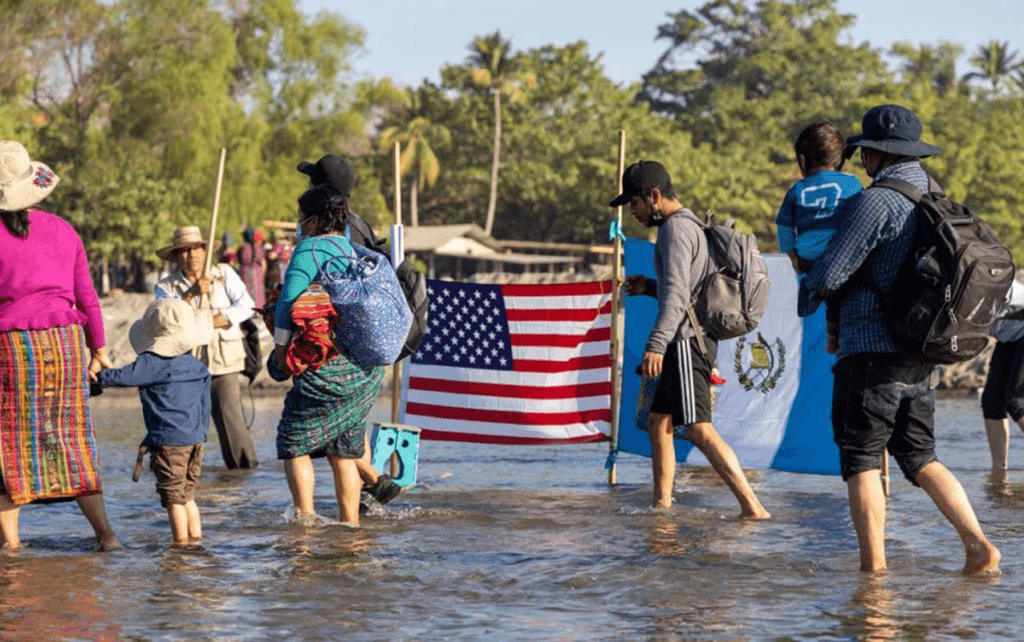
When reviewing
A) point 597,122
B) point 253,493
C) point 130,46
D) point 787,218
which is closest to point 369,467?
point 253,493

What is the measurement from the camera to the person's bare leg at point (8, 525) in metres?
6.65

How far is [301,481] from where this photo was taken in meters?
7.31

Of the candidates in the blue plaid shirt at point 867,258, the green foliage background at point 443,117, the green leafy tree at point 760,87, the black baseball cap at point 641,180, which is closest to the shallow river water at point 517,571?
the blue plaid shirt at point 867,258

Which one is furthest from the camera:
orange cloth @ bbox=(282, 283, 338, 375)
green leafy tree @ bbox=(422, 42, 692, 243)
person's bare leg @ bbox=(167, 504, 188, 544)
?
green leafy tree @ bbox=(422, 42, 692, 243)

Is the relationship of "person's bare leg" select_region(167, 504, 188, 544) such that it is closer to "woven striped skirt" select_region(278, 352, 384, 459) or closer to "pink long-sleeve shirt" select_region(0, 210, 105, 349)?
"woven striped skirt" select_region(278, 352, 384, 459)

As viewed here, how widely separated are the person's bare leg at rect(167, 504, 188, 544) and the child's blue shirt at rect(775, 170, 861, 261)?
283 cm

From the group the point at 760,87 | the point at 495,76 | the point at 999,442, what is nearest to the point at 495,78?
the point at 495,76

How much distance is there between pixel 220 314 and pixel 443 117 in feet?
217

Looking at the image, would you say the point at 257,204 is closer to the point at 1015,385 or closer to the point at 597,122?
the point at 597,122

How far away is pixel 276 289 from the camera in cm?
791

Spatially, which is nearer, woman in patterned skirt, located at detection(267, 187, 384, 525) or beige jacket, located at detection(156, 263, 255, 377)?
woman in patterned skirt, located at detection(267, 187, 384, 525)

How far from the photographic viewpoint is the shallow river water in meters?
5.14

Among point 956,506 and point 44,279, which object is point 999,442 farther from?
point 44,279

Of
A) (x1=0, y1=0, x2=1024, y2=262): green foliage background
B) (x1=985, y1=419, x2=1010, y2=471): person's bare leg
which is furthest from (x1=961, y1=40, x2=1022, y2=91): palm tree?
(x1=985, y1=419, x2=1010, y2=471): person's bare leg
